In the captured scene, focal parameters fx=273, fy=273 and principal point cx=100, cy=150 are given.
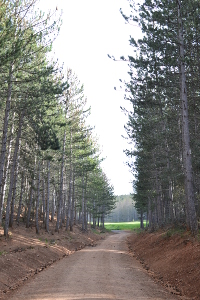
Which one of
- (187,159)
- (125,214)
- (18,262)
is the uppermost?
(187,159)

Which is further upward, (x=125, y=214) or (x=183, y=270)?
(x=183, y=270)

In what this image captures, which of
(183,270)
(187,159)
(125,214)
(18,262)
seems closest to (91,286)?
(183,270)

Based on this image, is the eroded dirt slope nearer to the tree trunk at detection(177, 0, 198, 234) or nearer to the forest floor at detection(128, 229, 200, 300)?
the forest floor at detection(128, 229, 200, 300)

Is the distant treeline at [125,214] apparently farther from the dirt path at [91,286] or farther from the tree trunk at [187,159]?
the dirt path at [91,286]

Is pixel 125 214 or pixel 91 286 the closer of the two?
pixel 91 286

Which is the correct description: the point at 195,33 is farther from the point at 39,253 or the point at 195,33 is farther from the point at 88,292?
the point at 39,253

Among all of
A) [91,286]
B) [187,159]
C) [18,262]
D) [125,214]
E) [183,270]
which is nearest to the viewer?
[91,286]

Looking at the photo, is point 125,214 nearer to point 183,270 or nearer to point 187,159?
point 187,159

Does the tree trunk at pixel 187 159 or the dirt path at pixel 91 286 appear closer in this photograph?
the dirt path at pixel 91 286

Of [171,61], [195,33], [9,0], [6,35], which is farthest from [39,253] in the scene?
[195,33]

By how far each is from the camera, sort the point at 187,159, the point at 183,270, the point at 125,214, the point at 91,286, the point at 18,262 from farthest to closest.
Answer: the point at 125,214 → the point at 187,159 → the point at 18,262 → the point at 183,270 → the point at 91,286

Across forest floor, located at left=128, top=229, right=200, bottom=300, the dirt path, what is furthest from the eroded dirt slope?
forest floor, located at left=128, top=229, right=200, bottom=300

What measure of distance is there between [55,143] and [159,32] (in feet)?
25.6

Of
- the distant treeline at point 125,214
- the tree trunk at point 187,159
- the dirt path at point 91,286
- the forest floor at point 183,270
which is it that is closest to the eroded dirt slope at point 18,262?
the dirt path at point 91,286
